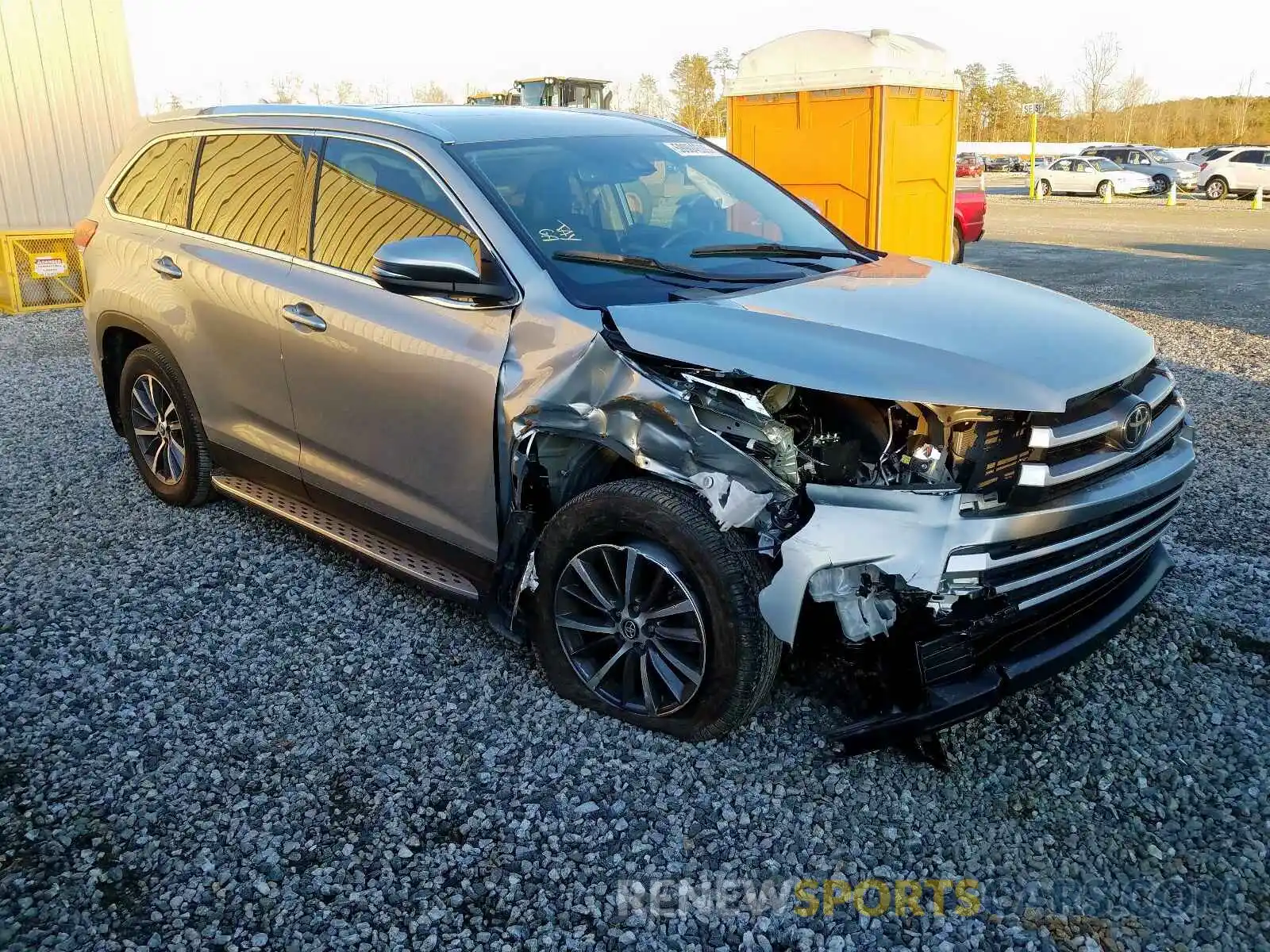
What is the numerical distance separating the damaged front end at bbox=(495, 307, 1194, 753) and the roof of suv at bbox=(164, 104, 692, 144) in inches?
47.6

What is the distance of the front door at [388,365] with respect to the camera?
137 inches

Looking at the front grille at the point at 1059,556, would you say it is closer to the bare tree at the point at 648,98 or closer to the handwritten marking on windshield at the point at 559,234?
the handwritten marking on windshield at the point at 559,234

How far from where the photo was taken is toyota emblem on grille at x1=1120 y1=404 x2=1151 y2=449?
9.73 ft

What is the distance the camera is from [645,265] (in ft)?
11.6

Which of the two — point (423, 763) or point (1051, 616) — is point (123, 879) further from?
point (1051, 616)

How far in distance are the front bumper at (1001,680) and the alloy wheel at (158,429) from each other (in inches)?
148

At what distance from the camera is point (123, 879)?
2.72 metres

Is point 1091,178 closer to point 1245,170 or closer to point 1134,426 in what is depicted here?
point 1245,170

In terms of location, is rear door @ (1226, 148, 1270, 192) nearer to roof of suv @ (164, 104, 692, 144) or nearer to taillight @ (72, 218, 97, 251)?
roof of suv @ (164, 104, 692, 144)

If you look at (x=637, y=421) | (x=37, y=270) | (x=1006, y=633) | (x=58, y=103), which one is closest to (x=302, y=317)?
(x=637, y=421)

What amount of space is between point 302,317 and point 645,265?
142 cm

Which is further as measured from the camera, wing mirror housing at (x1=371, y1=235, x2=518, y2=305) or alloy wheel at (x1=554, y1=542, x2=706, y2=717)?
wing mirror housing at (x1=371, y1=235, x2=518, y2=305)

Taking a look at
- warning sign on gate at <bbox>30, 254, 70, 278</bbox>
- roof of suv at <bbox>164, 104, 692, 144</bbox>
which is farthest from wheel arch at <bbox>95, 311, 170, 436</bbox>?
warning sign on gate at <bbox>30, 254, 70, 278</bbox>

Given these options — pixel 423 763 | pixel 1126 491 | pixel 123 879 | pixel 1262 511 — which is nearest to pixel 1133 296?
pixel 1262 511
